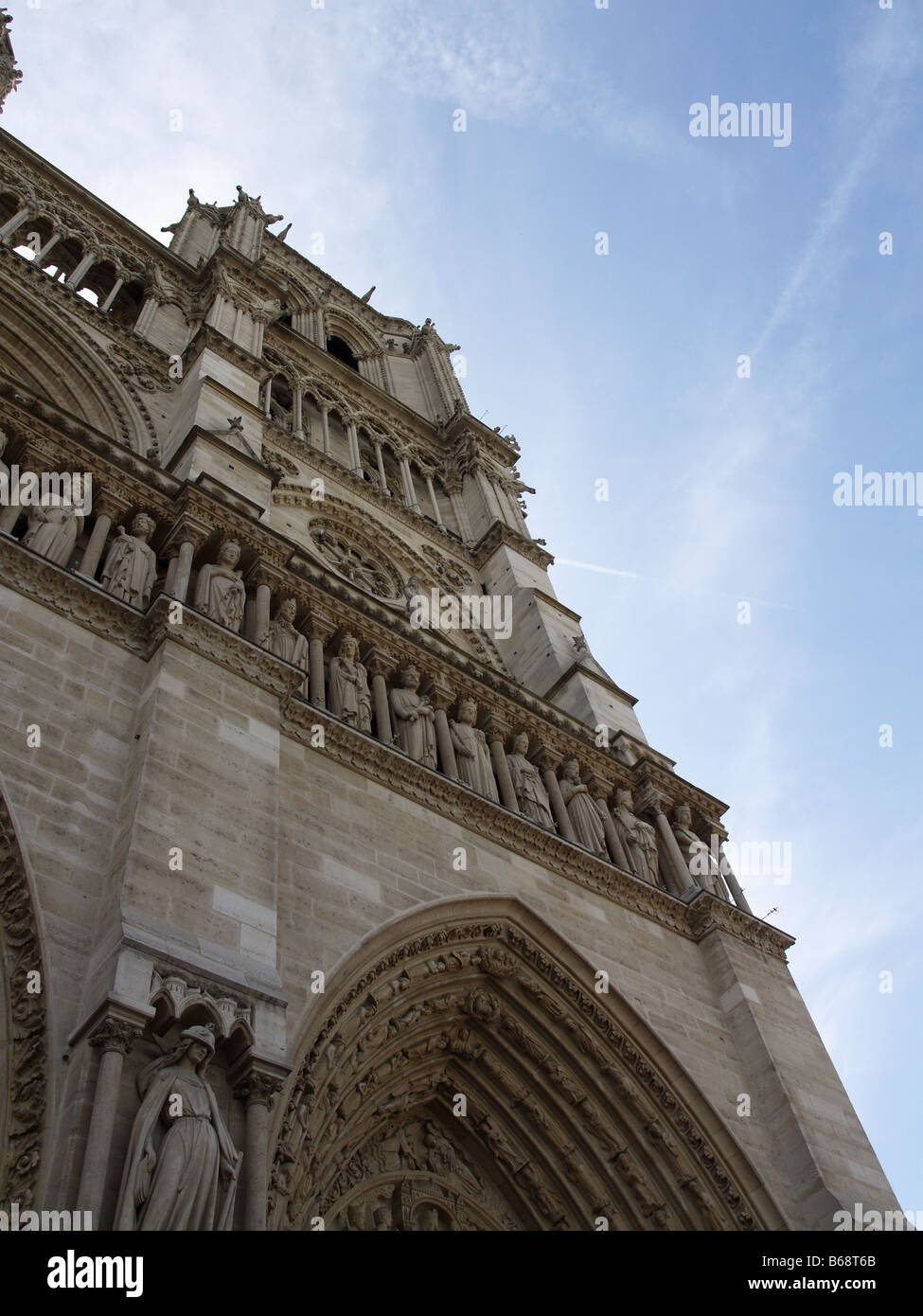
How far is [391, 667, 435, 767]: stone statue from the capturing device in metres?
10.3

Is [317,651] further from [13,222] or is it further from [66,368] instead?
[13,222]

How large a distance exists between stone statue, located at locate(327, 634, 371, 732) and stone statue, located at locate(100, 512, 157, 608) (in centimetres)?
187

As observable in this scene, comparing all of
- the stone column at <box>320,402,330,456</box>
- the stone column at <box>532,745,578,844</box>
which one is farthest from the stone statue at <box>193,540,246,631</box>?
Answer: the stone column at <box>320,402,330,456</box>

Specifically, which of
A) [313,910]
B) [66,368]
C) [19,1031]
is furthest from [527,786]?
[66,368]

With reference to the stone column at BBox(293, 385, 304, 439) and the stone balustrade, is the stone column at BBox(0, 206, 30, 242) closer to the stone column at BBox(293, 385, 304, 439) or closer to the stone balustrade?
the stone column at BBox(293, 385, 304, 439)

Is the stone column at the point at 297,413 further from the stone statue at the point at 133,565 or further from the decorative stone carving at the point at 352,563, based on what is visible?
the stone statue at the point at 133,565

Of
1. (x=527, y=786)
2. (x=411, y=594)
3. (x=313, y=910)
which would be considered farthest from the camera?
(x=411, y=594)

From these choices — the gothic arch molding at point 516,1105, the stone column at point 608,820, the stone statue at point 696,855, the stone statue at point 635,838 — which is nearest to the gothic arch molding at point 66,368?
the stone column at point 608,820

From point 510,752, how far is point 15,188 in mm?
12841

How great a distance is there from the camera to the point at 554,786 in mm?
11602

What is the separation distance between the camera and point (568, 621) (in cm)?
1720

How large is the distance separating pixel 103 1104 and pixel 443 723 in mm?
6155

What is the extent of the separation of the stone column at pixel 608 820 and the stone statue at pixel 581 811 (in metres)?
0.08
